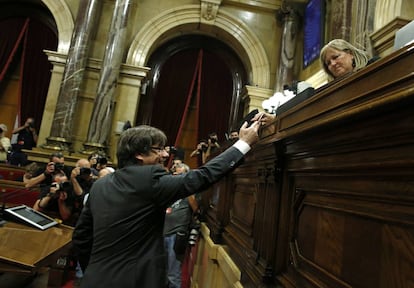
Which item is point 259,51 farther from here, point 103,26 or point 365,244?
point 365,244

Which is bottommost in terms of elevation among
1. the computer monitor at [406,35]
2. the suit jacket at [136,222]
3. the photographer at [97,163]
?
the suit jacket at [136,222]

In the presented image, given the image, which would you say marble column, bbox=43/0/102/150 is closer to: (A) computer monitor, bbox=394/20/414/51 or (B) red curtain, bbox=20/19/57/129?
(B) red curtain, bbox=20/19/57/129

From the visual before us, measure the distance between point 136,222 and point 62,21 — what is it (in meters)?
6.46

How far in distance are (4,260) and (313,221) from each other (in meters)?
1.35

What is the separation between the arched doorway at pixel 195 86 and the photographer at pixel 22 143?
2.19 meters

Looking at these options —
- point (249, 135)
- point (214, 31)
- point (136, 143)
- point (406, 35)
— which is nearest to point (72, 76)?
point (214, 31)

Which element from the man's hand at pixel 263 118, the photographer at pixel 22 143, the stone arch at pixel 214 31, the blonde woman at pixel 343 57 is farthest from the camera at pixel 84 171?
the stone arch at pixel 214 31

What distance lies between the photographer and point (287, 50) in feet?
21.9

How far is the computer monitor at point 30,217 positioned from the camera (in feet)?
6.89

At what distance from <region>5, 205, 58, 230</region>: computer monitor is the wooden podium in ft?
0.12

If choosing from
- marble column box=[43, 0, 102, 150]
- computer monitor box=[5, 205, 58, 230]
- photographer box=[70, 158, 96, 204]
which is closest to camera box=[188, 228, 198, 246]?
photographer box=[70, 158, 96, 204]

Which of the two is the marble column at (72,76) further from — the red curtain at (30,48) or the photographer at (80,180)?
the photographer at (80,180)

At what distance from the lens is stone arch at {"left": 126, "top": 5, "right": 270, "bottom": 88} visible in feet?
22.0

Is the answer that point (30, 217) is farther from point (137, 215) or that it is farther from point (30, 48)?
point (30, 48)
